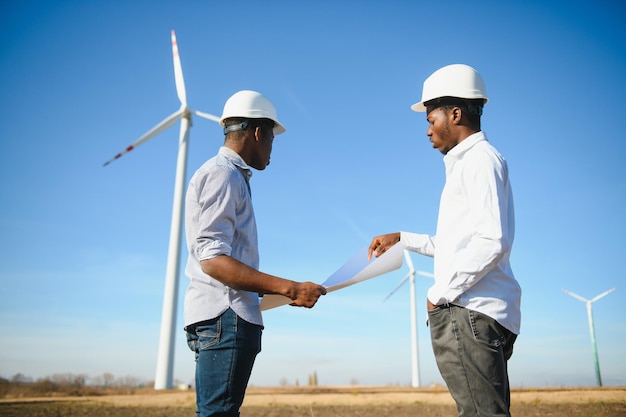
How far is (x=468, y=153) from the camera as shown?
4035mm

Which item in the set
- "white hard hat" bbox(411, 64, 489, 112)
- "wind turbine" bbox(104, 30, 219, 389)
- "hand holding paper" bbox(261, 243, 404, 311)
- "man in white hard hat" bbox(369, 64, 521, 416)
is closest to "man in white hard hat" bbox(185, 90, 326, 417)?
"hand holding paper" bbox(261, 243, 404, 311)

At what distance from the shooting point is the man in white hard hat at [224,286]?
12.5 feet

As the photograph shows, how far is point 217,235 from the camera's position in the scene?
3.99 m

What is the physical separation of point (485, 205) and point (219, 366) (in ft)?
7.15

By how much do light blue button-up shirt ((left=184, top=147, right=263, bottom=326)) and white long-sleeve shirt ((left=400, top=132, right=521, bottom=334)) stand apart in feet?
4.71

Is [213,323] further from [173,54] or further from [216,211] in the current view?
[173,54]

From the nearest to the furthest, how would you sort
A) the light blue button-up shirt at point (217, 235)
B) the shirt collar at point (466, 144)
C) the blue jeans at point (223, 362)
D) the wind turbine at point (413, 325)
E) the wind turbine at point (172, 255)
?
1. the blue jeans at point (223, 362)
2. the light blue button-up shirt at point (217, 235)
3. the shirt collar at point (466, 144)
4. the wind turbine at point (172, 255)
5. the wind turbine at point (413, 325)

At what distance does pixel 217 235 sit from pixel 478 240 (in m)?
1.87

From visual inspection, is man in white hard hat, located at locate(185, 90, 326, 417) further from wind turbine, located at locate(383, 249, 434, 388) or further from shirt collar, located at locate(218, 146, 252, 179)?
wind turbine, located at locate(383, 249, 434, 388)

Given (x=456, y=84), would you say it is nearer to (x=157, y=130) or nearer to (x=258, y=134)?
(x=258, y=134)

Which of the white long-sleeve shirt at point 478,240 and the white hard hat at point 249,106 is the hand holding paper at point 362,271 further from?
the white hard hat at point 249,106

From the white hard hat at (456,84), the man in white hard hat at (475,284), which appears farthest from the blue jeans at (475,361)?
the white hard hat at (456,84)

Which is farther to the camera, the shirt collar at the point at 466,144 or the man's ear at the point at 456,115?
the man's ear at the point at 456,115

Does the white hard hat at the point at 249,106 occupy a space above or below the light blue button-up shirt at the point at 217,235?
above
